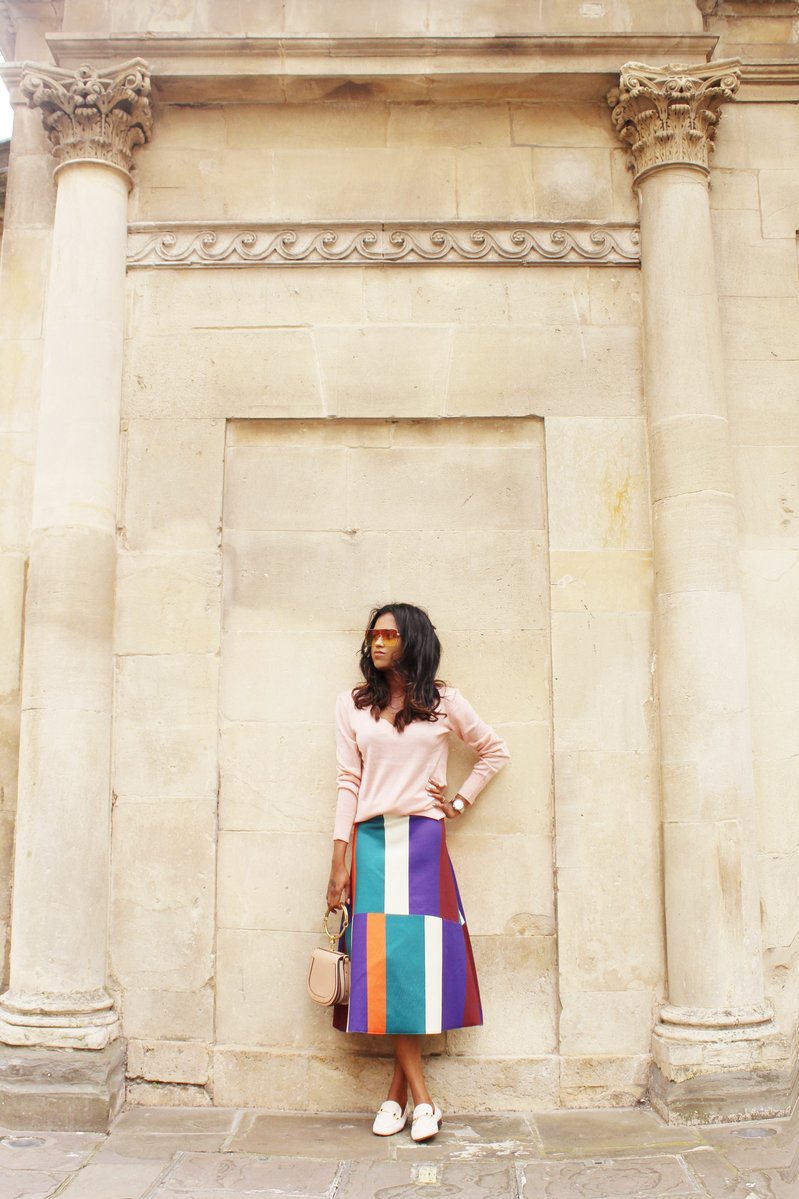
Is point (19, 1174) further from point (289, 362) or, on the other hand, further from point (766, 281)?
point (766, 281)

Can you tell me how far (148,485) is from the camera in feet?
17.4

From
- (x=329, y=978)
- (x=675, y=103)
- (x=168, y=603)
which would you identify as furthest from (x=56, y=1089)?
(x=675, y=103)

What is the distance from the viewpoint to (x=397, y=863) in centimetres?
456

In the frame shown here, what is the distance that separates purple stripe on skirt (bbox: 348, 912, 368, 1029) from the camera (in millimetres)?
4438

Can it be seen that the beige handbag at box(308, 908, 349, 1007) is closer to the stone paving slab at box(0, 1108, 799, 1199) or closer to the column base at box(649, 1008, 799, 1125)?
the stone paving slab at box(0, 1108, 799, 1199)

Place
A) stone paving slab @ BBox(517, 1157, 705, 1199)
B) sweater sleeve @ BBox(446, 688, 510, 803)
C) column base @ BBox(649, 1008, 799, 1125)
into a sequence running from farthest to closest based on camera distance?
sweater sleeve @ BBox(446, 688, 510, 803) → column base @ BBox(649, 1008, 799, 1125) → stone paving slab @ BBox(517, 1157, 705, 1199)

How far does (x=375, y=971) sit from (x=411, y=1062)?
49 cm

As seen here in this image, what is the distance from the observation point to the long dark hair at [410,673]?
184 inches

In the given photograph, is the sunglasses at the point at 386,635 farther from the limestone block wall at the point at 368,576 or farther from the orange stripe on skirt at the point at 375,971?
the orange stripe on skirt at the point at 375,971

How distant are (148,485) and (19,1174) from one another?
3214 millimetres

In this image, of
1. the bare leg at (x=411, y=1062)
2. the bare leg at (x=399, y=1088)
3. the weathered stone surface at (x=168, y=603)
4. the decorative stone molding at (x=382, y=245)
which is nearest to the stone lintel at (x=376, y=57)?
the decorative stone molding at (x=382, y=245)

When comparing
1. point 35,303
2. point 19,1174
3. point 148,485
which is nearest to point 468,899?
point 19,1174

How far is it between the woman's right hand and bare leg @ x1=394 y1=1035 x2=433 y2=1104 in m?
0.68

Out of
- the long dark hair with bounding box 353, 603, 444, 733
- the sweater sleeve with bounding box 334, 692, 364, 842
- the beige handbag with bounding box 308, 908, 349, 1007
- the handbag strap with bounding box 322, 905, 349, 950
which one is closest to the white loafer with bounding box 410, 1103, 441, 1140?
the beige handbag with bounding box 308, 908, 349, 1007
